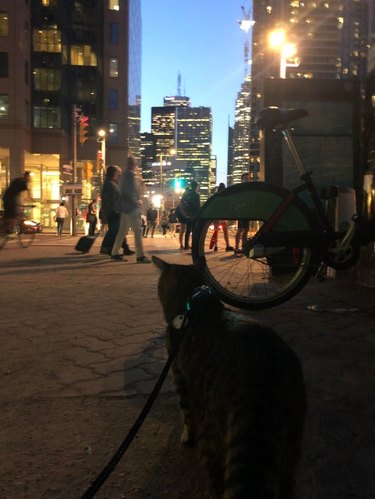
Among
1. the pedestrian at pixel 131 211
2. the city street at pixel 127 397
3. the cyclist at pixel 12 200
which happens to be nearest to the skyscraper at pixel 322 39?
the cyclist at pixel 12 200

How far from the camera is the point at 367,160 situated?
536 centimetres

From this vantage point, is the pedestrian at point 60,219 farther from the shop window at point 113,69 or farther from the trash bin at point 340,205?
the shop window at point 113,69

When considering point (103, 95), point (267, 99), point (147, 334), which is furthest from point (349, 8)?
point (147, 334)

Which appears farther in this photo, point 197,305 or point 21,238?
point 21,238

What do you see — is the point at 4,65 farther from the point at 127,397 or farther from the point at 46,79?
the point at 127,397

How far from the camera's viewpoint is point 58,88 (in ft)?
190

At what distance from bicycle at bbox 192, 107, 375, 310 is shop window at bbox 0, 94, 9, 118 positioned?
1928 inches

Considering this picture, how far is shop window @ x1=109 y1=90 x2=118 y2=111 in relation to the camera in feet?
217

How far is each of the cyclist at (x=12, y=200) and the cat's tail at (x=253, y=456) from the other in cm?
1200

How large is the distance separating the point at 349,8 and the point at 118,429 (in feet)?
250

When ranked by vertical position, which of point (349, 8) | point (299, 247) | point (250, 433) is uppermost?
point (349, 8)

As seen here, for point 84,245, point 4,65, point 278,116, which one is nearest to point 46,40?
point 4,65

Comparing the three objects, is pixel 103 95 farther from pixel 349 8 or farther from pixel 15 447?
pixel 15 447

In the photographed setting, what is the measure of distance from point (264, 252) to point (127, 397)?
2.28m
